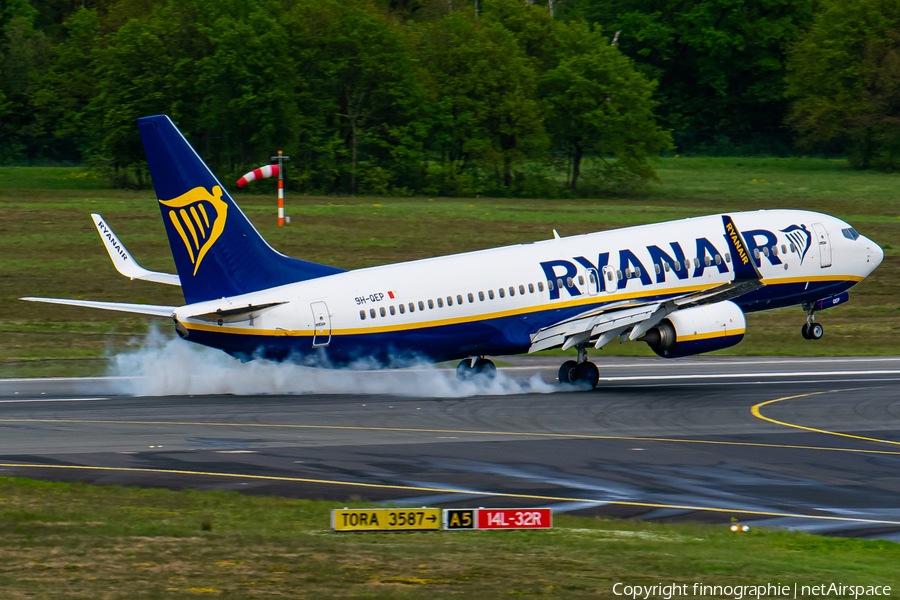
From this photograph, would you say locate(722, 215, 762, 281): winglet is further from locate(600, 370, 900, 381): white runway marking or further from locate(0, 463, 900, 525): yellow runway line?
locate(0, 463, 900, 525): yellow runway line

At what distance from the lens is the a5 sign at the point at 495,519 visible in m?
17.1

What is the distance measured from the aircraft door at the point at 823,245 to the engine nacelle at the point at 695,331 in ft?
26.1

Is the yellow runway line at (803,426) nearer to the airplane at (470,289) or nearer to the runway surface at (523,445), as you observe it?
the runway surface at (523,445)

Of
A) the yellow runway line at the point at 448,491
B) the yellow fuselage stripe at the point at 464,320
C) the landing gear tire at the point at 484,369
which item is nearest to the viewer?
the yellow runway line at the point at 448,491

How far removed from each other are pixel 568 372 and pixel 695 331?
3988 mm

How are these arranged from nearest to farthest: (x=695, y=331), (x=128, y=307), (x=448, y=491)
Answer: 1. (x=448, y=491)
2. (x=128, y=307)
3. (x=695, y=331)

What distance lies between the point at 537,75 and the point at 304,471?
8399cm

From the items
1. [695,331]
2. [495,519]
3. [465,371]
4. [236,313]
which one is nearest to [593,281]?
[695,331]

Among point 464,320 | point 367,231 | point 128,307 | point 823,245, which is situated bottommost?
point 464,320

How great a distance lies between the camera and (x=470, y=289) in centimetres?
3316

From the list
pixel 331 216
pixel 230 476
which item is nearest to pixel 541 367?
pixel 230 476

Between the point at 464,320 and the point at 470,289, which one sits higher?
the point at 470,289

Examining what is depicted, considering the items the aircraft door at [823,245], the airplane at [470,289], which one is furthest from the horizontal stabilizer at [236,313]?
the aircraft door at [823,245]

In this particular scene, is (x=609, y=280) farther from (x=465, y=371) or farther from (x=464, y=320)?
(x=465, y=371)
